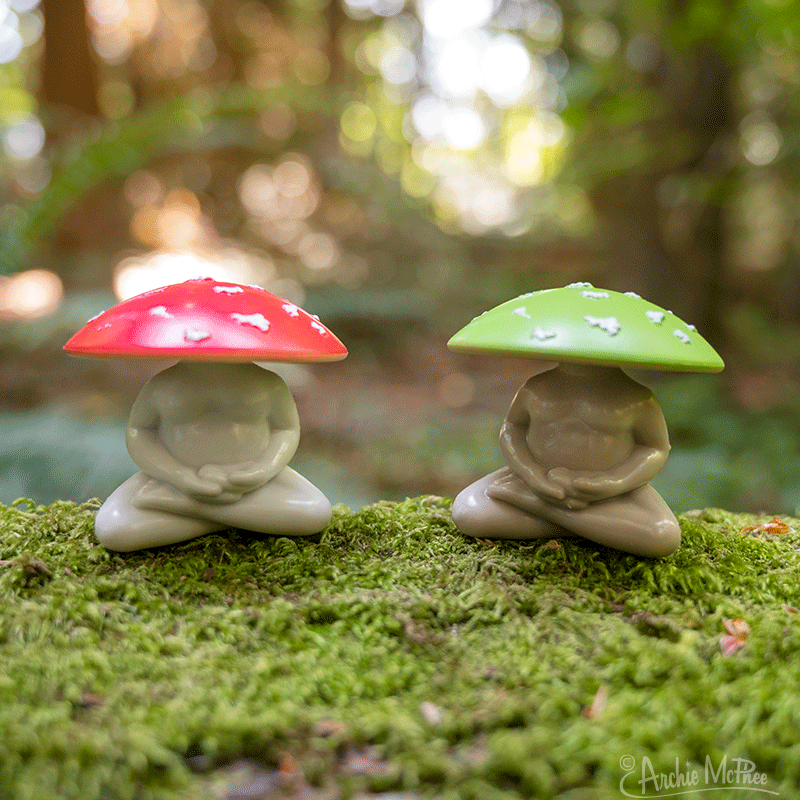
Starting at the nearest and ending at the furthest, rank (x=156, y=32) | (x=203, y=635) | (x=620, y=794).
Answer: (x=620, y=794)
(x=203, y=635)
(x=156, y=32)

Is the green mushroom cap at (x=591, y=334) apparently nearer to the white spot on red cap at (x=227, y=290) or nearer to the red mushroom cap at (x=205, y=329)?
the red mushroom cap at (x=205, y=329)

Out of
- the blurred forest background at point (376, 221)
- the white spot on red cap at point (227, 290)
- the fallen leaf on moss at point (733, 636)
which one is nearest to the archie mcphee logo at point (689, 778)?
the fallen leaf on moss at point (733, 636)

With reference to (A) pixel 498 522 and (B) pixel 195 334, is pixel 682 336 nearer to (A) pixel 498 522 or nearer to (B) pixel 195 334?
A: (A) pixel 498 522

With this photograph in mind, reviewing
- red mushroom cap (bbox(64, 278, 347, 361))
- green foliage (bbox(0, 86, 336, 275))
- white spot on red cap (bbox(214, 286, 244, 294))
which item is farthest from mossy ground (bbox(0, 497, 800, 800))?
green foliage (bbox(0, 86, 336, 275))

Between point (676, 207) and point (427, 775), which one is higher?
point (676, 207)

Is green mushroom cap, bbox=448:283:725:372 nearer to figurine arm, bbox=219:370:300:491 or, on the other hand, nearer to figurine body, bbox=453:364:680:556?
figurine body, bbox=453:364:680:556

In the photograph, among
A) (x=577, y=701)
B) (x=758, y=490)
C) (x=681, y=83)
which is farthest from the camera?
(x=681, y=83)

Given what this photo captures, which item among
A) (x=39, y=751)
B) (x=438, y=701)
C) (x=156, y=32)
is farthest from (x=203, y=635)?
(x=156, y=32)

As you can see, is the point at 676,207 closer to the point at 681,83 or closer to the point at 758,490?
the point at 681,83
